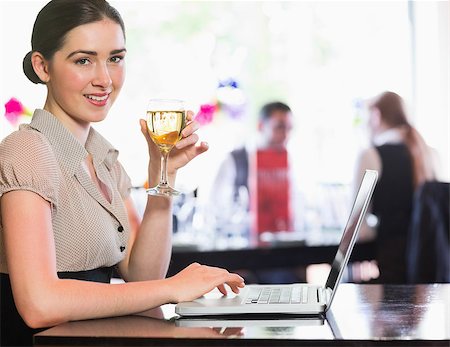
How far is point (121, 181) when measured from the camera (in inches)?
91.4

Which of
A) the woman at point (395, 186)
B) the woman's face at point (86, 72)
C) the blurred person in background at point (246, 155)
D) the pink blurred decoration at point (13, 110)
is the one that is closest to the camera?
the woman's face at point (86, 72)

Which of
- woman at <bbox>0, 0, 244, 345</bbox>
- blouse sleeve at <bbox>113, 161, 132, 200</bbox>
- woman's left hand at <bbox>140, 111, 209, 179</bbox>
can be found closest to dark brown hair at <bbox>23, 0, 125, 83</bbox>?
woman at <bbox>0, 0, 244, 345</bbox>

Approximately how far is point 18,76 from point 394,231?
3719mm

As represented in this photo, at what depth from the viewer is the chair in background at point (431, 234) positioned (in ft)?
14.3

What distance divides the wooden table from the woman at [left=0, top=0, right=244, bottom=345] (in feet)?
0.19

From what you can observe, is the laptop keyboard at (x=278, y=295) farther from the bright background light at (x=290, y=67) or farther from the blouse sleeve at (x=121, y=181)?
the bright background light at (x=290, y=67)

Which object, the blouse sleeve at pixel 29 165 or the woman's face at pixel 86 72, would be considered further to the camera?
the woman's face at pixel 86 72

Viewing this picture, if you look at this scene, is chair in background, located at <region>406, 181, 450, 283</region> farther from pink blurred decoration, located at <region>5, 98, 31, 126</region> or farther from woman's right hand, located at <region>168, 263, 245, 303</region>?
woman's right hand, located at <region>168, 263, 245, 303</region>

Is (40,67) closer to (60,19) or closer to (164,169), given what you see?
(60,19)

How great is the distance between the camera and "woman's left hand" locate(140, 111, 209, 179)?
207 centimetres

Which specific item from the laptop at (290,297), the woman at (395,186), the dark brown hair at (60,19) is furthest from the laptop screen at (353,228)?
the woman at (395,186)

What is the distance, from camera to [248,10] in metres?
7.94

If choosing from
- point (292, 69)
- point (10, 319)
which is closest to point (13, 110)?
point (10, 319)

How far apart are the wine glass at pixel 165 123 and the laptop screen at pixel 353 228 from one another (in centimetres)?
37
